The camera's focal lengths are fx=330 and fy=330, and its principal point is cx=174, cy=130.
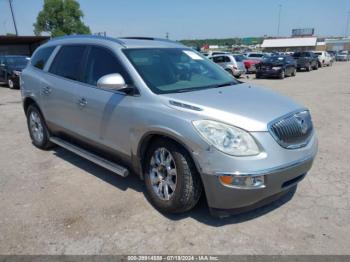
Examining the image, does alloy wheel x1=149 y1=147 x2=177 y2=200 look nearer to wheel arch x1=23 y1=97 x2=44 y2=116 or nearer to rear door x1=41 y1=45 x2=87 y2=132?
rear door x1=41 y1=45 x2=87 y2=132

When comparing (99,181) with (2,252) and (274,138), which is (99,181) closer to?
(2,252)

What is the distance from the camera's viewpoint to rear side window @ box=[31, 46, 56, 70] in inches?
222

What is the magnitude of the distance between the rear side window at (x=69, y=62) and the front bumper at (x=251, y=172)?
8.52 feet

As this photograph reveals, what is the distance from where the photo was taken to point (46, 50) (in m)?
5.77

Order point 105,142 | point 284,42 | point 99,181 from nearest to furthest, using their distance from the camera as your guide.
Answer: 1. point 105,142
2. point 99,181
3. point 284,42

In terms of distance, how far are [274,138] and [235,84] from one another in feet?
4.80

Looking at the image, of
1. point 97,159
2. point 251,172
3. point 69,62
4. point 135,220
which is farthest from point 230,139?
point 69,62

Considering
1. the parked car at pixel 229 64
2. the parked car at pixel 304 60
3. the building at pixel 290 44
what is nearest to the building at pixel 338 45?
the building at pixel 290 44

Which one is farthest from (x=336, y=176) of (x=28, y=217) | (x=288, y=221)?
(x=28, y=217)

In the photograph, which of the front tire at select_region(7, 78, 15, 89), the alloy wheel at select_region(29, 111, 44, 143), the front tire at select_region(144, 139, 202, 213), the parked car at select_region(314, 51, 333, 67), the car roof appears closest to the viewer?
the front tire at select_region(144, 139, 202, 213)

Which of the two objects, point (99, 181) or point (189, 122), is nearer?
point (189, 122)

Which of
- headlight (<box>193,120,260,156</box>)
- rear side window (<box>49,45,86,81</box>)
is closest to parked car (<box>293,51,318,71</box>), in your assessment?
rear side window (<box>49,45,86,81</box>)

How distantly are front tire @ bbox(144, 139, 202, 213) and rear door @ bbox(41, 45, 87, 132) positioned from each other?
5.39ft

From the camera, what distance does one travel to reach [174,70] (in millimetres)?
4164
